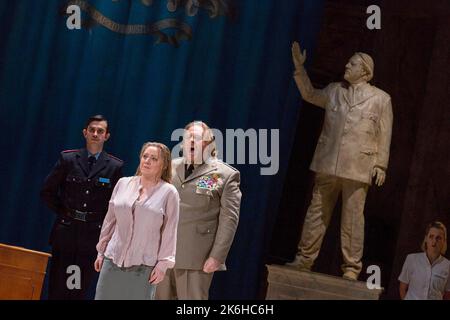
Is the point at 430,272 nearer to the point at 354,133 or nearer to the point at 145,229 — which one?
the point at 354,133

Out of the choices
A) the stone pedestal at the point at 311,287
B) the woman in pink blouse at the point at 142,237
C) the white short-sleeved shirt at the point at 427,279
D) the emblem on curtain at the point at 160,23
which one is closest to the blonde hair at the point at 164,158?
the woman in pink blouse at the point at 142,237

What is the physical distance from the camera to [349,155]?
575cm

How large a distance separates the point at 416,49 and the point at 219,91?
175cm

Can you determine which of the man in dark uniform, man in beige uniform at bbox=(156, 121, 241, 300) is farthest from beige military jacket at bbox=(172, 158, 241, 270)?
the man in dark uniform

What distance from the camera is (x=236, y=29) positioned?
20.6 ft

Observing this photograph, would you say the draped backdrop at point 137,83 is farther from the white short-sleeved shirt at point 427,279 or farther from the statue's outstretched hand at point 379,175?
the white short-sleeved shirt at point 427,279

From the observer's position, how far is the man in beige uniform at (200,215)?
506 centimetres

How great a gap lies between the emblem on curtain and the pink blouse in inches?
79.1

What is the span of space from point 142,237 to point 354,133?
1.98 meters

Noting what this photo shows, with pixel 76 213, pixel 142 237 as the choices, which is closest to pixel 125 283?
pixel 142 237

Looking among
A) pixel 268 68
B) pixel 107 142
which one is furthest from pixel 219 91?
pixel 107 142

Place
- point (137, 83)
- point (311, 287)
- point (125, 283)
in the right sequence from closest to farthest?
point (125, 283)
point (311, 287)
point (137, 83)

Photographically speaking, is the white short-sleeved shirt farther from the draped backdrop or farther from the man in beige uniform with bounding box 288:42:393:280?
the draped backdrop
